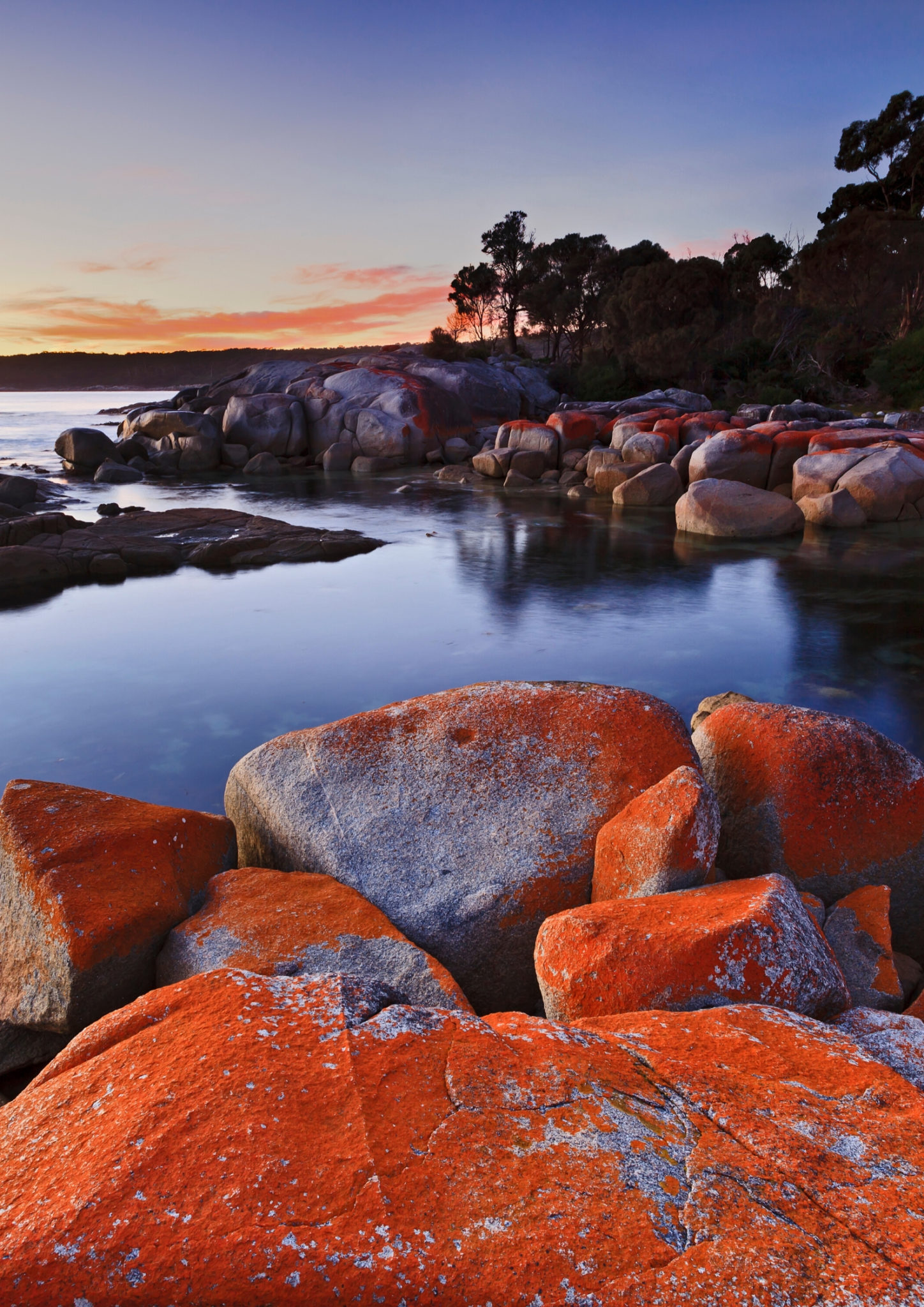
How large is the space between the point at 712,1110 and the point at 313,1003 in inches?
39.4

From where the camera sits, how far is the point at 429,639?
10.5 meters

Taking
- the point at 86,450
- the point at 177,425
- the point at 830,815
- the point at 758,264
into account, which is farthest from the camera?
the point at 758,264

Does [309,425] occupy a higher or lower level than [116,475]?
higher

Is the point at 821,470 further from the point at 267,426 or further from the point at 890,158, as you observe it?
the point at 890,158

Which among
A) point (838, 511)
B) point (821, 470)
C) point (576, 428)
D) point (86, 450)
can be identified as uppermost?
point (576, 428)

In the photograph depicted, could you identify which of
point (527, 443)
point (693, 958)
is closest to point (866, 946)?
point (693, 958)

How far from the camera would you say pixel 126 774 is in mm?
6820

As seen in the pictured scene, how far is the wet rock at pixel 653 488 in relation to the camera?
19797 mm

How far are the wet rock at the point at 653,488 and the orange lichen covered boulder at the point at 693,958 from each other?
58.6 feet

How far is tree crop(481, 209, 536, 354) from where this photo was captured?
50688 mm

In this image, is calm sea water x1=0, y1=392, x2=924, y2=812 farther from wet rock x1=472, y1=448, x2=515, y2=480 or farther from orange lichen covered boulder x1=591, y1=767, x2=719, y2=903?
wet rock x1=472, y1=448, x2=515, y2=480

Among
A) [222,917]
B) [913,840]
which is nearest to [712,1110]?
[222,917]

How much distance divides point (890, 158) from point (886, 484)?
124 feet

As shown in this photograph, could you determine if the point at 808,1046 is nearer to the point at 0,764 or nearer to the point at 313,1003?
the point at 313,1003
